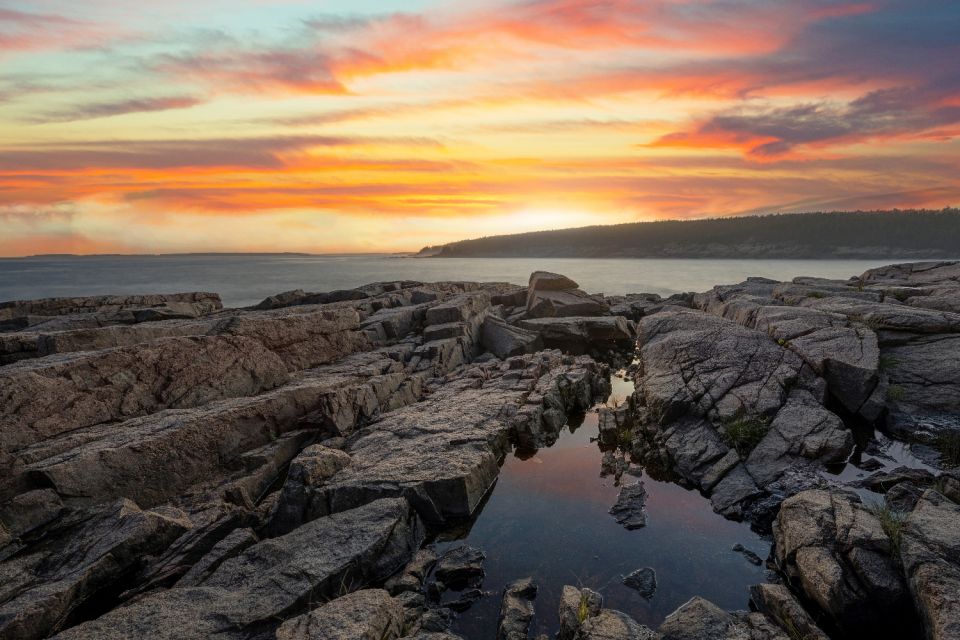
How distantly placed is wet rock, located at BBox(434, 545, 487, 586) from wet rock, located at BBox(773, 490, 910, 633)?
533cm

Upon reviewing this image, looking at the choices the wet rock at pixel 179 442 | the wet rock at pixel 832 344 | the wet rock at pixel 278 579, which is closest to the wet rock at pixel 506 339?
the wet rock at pixel 179 442

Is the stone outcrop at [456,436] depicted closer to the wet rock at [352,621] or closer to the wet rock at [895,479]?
the wet rock at [352,621]

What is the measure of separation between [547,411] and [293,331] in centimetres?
965

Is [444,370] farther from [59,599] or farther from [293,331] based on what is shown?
[59,599]

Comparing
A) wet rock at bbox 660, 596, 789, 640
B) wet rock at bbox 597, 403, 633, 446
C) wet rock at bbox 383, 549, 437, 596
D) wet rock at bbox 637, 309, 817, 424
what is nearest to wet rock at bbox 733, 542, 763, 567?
wet rock at bbox 660, 596, 789, 640

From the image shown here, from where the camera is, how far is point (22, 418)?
11.2m

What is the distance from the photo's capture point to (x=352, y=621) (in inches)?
267

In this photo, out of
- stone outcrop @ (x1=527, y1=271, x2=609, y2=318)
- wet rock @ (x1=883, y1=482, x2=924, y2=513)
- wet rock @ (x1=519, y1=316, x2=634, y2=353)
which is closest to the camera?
wet rock @ (x1=883, y1=482, x2=924, y2=513)

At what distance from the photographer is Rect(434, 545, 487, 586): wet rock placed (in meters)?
8.92

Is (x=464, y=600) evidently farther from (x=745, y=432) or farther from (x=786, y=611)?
(x=745, y=432)

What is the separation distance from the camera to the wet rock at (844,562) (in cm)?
709

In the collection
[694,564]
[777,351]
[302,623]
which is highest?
[777,351]

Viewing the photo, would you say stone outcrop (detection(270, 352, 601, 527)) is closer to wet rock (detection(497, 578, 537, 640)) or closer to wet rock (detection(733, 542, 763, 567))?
wet rock (detection(497, 578, 537, 640))

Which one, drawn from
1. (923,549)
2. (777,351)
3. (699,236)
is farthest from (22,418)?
(699,236)
